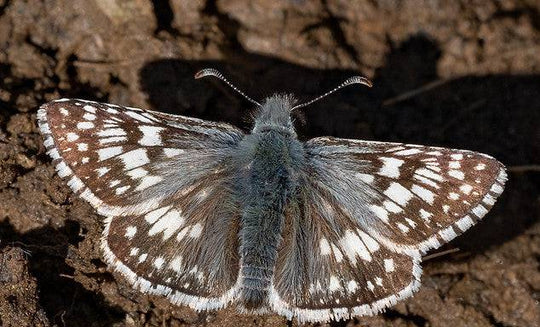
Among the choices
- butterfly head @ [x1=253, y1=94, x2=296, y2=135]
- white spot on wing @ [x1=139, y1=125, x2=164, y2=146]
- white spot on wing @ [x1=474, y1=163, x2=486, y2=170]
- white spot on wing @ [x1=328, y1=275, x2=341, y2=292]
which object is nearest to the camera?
white spot on wing @ [x1=474, y1=163, x2=486, y2=170]

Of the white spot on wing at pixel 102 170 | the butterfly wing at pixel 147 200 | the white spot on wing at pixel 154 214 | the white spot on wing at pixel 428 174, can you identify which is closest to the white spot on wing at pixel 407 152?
the white spot on wing at pixel 428 174

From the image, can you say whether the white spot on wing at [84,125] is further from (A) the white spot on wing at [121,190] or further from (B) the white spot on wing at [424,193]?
(B) the white spot on wing at [424,193]

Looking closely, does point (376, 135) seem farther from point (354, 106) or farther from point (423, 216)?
point (423, 216)

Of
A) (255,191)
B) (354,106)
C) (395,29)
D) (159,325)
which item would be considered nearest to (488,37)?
(395,29)

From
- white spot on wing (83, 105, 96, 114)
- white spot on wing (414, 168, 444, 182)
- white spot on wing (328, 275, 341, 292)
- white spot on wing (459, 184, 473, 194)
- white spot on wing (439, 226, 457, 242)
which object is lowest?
white spot on wing (328, 275, 341, 292)

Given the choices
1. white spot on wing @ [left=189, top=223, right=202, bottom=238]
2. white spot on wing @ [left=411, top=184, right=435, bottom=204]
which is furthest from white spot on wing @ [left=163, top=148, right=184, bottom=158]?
white spot on wing @ [left=411, top=184, right=435, bottom=204]

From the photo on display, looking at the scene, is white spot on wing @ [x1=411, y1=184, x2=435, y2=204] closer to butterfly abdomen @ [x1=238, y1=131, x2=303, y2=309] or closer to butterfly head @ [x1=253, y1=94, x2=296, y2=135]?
butterfly abdomen @ [x1=238, y1=131, x2=303, y2=309]

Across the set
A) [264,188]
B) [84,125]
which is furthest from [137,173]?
[264,188]

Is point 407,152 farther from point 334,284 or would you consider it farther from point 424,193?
point 334,284

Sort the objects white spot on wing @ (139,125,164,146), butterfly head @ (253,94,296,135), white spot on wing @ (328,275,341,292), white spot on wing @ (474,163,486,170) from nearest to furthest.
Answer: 1. white spot on wing @ (474,163,486,170)
2. white spot on wing @ (328,275,341,292)
3. white spot on wing @ (139,125,164,146)
4. butterfly head @ (253,94,296,135)

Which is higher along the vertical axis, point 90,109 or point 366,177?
point 90,109
